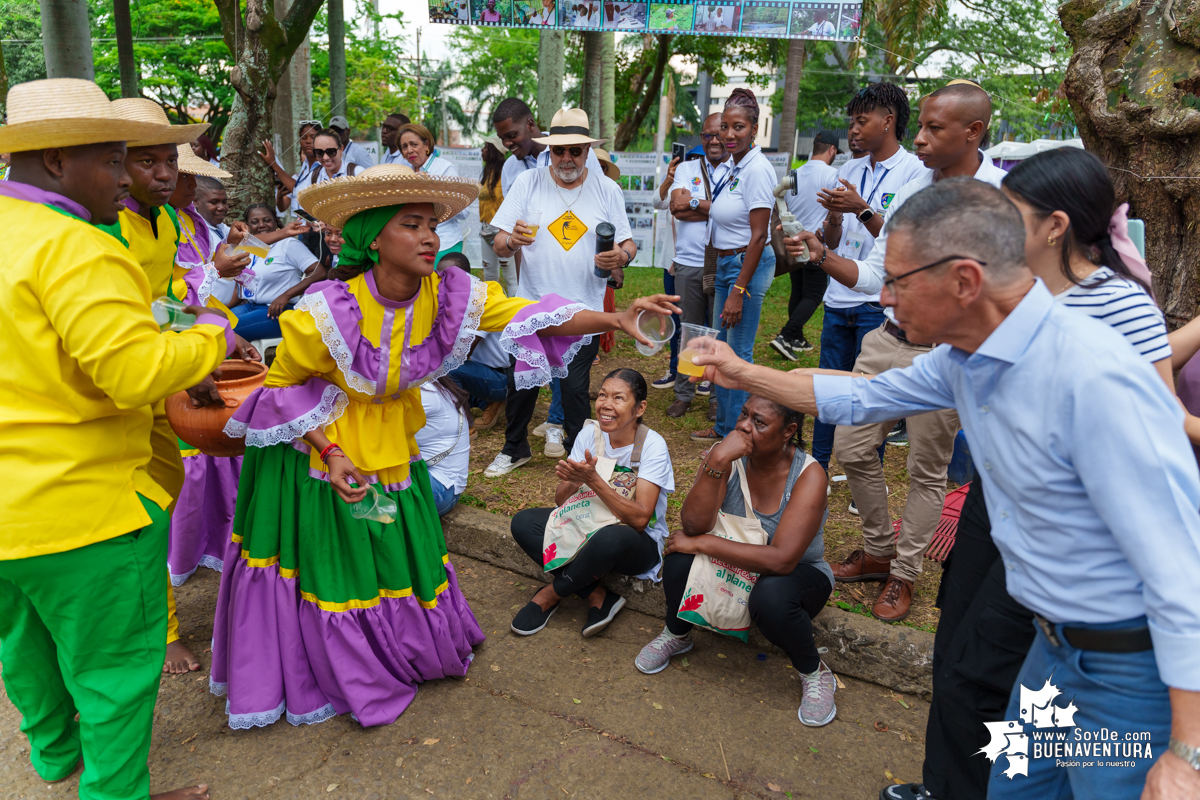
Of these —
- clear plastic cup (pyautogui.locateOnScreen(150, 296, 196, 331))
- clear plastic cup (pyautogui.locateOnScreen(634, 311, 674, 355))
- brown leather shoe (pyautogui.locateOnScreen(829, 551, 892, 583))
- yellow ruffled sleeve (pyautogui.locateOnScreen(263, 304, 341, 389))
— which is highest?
clear plastic cup (pyautogui.locateOnScreen(150, 296, 196, 331))

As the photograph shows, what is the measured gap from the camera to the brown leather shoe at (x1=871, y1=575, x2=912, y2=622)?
11.4 feet

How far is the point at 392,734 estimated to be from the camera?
10.0 ft

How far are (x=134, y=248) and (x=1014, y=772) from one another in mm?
3507

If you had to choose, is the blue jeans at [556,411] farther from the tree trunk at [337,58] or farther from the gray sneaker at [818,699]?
the tree trunk at [337,58]

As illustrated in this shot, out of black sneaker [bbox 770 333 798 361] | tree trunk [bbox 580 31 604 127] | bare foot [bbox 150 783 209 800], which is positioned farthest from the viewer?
tree trunk [bbox 580 31 604 127]

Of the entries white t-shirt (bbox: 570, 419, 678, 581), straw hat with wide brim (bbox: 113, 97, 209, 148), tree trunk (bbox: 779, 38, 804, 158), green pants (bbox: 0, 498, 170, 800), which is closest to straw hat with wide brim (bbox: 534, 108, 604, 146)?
white t-shirt (bbox: 570, 419, 678, 581)

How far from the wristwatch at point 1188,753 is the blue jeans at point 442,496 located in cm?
343

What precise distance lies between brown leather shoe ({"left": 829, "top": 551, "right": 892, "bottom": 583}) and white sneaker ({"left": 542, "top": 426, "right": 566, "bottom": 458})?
86.1 inches

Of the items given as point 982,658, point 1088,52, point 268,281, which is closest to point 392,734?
point 982,658

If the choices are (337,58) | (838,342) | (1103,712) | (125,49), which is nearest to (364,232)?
(1103,712)

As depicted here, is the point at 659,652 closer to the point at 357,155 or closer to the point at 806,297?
the point at 806,297

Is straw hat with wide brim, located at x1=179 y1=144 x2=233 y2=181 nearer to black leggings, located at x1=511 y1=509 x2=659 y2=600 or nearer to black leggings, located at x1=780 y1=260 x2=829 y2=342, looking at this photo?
black leggings, located at x1=511 y1=509 x2=659 y2=600

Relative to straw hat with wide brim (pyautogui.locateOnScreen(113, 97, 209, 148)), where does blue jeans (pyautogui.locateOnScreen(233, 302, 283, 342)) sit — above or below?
below

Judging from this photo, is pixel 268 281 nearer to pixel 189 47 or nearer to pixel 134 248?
pixel 134 248
